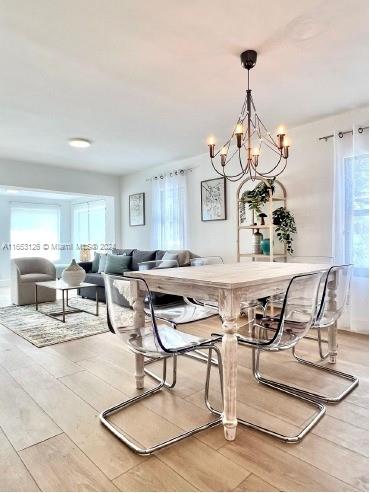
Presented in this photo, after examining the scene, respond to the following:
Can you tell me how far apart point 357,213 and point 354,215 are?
0.03 metres

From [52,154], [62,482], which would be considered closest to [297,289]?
[62,482]

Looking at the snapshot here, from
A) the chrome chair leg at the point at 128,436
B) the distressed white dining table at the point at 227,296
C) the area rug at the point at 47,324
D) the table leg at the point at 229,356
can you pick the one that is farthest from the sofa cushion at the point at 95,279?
the table leg at the point at 229,356

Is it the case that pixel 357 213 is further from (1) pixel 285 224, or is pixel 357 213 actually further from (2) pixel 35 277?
(2) pixel 35 277

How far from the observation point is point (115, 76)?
8.36 ft

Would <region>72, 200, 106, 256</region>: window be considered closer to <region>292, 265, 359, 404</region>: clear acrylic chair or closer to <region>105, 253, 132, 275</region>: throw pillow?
<region>105, 253, 132, 275</region>: throw pillow

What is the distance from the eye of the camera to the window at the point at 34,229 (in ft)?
25.3

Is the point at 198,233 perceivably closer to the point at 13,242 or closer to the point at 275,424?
the point at 275,424

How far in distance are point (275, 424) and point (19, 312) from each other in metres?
3.95

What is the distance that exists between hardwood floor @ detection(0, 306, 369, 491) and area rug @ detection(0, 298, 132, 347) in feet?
2.29

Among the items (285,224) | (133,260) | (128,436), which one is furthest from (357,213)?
(133,260)

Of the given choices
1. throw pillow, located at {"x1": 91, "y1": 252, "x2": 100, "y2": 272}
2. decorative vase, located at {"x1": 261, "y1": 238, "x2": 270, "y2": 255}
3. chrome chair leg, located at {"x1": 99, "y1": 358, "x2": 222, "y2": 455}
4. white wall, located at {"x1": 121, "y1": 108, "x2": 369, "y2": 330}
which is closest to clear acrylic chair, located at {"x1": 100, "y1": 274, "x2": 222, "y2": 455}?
chrome chair leg, located at {"x1": 99, "y1": 358, "x2": 222, "y2": 455}

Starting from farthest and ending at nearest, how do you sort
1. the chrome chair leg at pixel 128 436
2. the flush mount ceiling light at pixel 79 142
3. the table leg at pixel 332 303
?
the flush mount ceiling light at pixel 79 142 < the table leg at pixel 332 303 < the chrome chair leg at pixel 128 436

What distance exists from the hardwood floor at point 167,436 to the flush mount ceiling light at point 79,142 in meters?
2.80

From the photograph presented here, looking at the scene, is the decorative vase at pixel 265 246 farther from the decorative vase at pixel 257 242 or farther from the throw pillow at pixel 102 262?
the throw pillow at pixel 102 262
